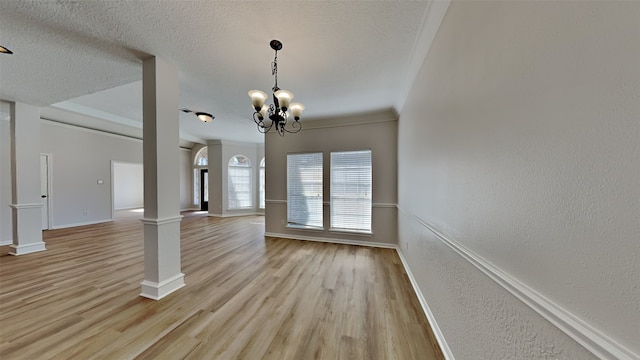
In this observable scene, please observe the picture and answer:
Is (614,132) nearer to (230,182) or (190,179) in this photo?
(230,182)

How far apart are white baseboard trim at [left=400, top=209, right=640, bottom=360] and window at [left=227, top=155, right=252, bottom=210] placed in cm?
784

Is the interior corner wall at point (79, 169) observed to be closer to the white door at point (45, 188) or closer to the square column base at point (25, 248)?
the white door at point (45, 188)

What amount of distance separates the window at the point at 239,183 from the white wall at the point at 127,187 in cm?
509

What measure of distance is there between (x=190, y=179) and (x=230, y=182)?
2.84 meters

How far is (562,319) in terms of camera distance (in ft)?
1.99

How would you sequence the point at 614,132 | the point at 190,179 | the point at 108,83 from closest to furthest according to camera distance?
1. the point at 614,132
2. the point at 108,83
3. the point at 190,179

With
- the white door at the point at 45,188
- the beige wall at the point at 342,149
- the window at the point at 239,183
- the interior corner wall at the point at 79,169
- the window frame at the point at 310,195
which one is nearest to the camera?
the beige wall at the point at 342,149

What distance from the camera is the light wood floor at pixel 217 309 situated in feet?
5.20

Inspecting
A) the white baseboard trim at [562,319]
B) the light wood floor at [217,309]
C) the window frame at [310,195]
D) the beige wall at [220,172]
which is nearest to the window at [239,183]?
the beige wall at [220,172]

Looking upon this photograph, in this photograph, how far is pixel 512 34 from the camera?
0.83 metres

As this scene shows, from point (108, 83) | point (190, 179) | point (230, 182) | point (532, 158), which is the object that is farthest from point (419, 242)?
point (190, 179)

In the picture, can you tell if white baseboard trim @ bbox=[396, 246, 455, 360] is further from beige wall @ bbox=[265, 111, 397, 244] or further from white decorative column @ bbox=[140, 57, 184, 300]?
white decorative column @ bbox=[140, 57, 184, 300]

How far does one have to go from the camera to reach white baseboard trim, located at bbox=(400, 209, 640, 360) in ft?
1.61

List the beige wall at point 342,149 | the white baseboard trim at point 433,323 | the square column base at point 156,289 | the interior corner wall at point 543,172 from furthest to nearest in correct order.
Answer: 1. the beige wall at point 342,149
2. the square column base at point 156,289
3. the white baseboard trim at point 433,323
4. the interior corner wall at point 543,172
